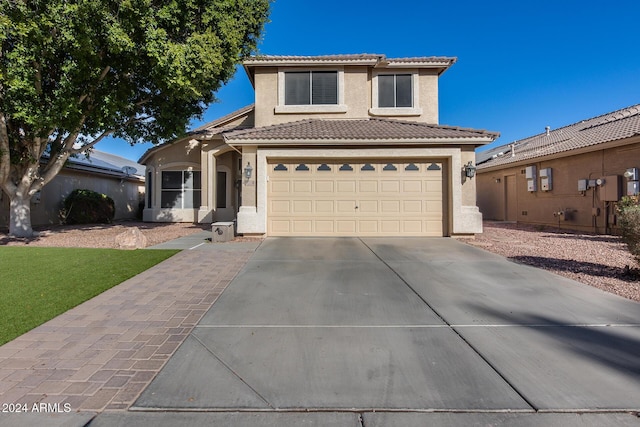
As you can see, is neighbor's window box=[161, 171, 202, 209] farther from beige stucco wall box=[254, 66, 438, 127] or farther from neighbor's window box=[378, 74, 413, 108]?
neighbor's window box=[378, 74, 413, 108]

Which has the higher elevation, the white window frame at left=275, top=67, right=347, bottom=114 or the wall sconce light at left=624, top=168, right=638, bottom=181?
the white window frame at left=275, top=67, right=347, bottom=114

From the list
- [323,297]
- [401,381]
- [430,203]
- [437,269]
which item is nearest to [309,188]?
[430,203]

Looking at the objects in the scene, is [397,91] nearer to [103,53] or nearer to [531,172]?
[531,172]

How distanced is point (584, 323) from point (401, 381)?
2.79 metres

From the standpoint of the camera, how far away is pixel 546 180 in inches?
605

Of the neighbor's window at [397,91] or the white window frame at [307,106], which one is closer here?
the white window frame at [307,106]

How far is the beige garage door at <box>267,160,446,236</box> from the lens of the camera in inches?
449

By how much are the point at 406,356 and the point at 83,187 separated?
20.8 metres

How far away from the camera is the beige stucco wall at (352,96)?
13570 millimetres

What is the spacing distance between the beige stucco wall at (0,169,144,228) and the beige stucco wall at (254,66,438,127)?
37.1 ft

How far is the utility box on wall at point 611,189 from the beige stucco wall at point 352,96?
6647 mm

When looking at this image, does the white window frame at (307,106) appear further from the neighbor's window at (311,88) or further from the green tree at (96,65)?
the green tree at (96,65)

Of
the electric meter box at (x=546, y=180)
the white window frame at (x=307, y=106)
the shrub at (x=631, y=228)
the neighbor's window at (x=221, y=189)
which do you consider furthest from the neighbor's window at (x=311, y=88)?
the electric meter box at (x=546, y=180)

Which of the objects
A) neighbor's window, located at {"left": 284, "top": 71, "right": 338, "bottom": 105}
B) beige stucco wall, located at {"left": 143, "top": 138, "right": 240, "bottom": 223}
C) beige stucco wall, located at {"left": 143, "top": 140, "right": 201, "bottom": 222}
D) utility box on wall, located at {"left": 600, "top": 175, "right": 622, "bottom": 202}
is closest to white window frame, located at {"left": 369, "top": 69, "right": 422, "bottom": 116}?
neighbor's window, located at {"left": 284, "top": 71, "right": 338, "bottom": 105}
